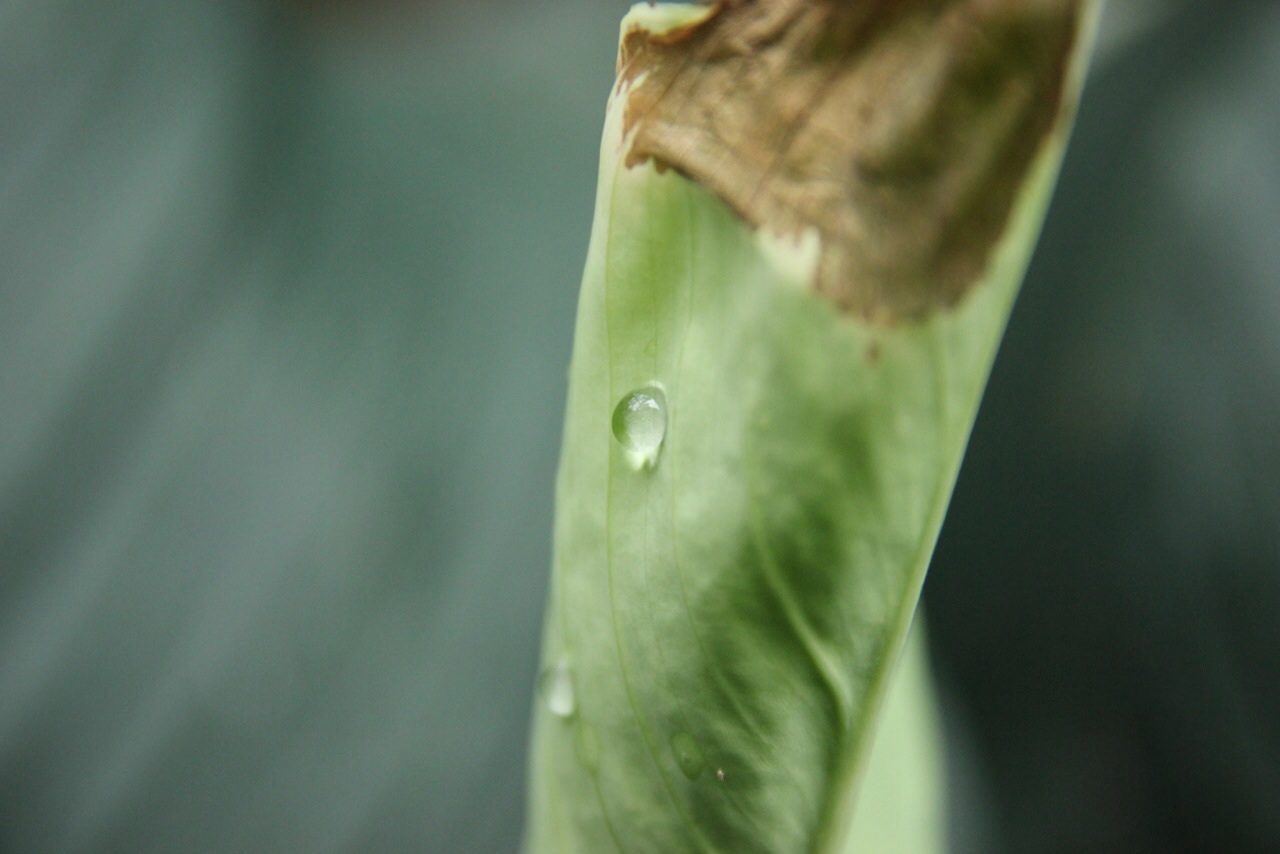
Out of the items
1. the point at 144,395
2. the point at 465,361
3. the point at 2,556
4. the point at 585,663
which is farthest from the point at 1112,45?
the point at 2,556

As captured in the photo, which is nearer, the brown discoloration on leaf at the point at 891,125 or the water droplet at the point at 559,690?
the brown discoloration on leaf at the point at 891,125

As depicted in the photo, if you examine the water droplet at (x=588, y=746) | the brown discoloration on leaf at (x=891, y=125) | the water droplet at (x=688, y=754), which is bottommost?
the water droplet at (x=588, y=746)

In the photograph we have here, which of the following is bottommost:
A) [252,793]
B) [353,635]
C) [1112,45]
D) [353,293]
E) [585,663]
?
[252,793]

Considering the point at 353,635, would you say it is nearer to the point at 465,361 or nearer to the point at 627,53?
the point at 465,361

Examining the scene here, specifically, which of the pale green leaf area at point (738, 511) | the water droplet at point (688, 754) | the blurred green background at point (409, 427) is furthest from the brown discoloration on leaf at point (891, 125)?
the blurred green background at point (409, 427)

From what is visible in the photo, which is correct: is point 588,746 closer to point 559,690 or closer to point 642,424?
point 559,690

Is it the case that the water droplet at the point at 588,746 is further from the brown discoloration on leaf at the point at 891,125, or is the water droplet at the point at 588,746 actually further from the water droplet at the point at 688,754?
the brown discoloration on leaf at the point at 891,125

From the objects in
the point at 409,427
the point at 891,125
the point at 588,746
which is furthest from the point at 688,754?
the point at 409,427
